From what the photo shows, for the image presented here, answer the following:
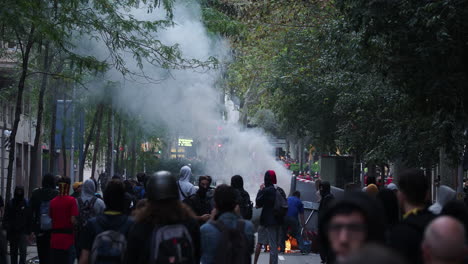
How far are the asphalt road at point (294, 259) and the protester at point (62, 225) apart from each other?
299 inches

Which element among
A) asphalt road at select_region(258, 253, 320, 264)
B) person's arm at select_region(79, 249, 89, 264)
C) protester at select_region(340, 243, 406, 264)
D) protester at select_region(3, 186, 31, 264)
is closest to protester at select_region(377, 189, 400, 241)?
person's arm at select_region(79, 249, 89, 264)

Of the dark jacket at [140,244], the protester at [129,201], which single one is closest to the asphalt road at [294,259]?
the protester at [129,201]

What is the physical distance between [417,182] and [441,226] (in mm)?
1651

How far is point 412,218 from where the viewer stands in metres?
5.58

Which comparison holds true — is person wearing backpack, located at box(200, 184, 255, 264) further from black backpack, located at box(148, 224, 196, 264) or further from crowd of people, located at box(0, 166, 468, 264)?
black backpack, located at box(148, 224, 196, 264)

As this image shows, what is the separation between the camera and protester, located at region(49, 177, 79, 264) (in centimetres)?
1109

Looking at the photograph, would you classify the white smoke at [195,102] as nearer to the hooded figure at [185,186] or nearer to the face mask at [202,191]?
the hooded figure at [185,186]

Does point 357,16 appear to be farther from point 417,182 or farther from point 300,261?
point 417,182

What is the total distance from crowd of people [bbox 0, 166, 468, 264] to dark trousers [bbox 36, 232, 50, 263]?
0.01 meters

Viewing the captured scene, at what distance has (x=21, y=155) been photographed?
137ft

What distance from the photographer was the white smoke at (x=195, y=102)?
2375cm

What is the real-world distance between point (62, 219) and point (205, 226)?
4.26 metres

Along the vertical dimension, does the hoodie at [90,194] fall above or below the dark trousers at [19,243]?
above

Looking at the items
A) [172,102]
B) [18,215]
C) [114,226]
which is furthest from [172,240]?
[172,102]
